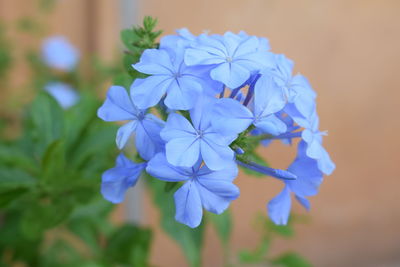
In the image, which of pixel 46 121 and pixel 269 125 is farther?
A: pixel 46 121

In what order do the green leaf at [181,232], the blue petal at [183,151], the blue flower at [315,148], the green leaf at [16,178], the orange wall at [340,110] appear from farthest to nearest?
the orange wall at [340,110] → the green leaf at [181,232] → the green leaf at [16,178] → the blue flower at [315,148] → the blue petal at [183,151]

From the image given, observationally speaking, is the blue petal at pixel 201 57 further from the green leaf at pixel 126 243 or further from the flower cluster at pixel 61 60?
the flower cluster at pixel 61 60

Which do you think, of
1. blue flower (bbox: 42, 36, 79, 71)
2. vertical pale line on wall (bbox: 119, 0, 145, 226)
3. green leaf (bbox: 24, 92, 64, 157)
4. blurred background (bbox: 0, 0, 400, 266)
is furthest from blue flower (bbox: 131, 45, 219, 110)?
blue flower (bbox: 42, 36, 79, 71)

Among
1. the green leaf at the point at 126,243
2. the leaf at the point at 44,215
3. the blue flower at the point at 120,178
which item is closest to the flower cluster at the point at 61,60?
the green leaf at the point at 126,243

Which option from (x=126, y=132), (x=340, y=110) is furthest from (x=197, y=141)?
(x=340, y=110)

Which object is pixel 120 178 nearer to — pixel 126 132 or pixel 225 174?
pixel 126 132

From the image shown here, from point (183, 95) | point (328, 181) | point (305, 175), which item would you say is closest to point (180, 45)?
point (183, 95)

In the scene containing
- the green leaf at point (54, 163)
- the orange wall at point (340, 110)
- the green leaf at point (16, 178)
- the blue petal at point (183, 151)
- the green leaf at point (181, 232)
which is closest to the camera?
the blue petal at point (183, 151)
